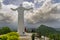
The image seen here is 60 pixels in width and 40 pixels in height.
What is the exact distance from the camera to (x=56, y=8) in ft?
59.3

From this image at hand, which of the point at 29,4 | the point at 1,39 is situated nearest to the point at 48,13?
the point at 29,4

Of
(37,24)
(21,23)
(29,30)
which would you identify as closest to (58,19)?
(37,24)

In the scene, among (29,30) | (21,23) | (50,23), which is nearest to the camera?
(21,23)

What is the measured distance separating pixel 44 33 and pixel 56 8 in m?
5.35

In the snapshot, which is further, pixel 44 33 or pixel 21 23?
pixel 21 23

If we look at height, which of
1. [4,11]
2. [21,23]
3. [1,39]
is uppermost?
[4,11]

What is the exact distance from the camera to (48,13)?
59.0 feet

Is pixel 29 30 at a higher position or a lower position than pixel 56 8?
lower

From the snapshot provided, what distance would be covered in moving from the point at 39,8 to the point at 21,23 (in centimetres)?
409

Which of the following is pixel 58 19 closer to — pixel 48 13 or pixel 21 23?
pixel 48 13

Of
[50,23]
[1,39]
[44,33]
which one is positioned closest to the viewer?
[1,39]

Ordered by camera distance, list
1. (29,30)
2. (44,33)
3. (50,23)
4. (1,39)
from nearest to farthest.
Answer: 1. (1,39)
2. (44,33)
3. (29,30)
4. (50,23)

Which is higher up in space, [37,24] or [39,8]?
[39,8]

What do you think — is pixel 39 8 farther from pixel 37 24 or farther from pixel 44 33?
pixel 44 33
